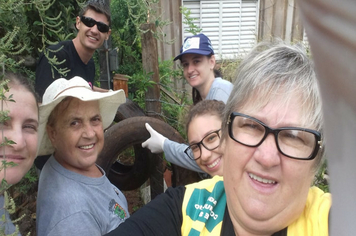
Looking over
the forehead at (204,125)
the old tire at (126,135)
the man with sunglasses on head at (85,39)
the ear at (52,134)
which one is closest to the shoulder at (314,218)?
the forehead at (204,125)

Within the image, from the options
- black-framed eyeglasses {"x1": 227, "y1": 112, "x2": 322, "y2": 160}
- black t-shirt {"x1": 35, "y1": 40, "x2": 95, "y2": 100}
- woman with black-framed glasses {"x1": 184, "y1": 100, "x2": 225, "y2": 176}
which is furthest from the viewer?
black t-shirt {"x1": 35, "y1": 40, "x2": 95, "y2": 100}

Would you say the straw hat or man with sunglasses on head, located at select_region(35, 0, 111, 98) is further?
man with sunglasses on head, located at select_region(35, 0, 111, 98)

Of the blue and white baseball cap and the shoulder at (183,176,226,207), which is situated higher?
the blue and white baseball cap

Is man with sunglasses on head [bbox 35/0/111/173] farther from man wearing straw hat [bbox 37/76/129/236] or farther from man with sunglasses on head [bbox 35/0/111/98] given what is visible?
man wearing straw hat [bbox 37/76/129/236]

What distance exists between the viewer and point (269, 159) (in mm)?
935

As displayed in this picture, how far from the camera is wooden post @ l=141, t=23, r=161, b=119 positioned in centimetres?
296

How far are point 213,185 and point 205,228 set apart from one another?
0.69 feet

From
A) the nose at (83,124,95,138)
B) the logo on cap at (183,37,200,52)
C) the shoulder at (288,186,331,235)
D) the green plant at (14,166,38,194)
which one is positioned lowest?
the green plant at (14,166,38,194)

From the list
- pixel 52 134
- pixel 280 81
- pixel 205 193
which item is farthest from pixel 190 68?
pixel 280 81

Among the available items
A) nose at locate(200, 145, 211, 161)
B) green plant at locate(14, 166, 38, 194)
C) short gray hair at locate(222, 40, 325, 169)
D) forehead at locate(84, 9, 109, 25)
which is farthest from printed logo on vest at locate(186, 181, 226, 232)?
forehead at locate(84, 9, 109, 25)

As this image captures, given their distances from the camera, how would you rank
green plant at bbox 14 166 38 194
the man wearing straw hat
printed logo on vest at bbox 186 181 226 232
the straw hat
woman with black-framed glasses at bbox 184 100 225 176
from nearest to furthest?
printed logo on vest at bbox 186 181 226 232 < the man wearing straw hat < the straw hat < woman with black-framed glasses at bbox 184 100 225 176 < green plant at bbox 14 166 38 194

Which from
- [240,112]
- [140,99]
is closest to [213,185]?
[240,112]

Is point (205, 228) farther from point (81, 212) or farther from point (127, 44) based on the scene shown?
point (127, 44)

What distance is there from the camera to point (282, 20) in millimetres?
6801
